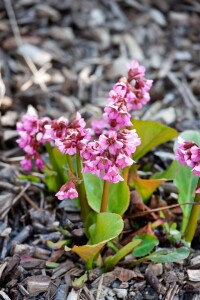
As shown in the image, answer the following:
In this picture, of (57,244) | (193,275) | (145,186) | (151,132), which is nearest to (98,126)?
(151,132)

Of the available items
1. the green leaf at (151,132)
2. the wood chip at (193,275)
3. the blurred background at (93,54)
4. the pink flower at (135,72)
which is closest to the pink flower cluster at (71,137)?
the pink flower at (135,72)

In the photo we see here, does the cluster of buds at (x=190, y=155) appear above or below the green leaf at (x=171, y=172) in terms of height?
above

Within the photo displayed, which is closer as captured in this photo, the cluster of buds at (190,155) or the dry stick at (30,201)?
the cluster of buds at (190,155)

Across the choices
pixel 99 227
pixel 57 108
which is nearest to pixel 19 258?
pixel 99 227

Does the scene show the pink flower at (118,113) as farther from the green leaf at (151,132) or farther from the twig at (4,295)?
the twig at (4,295)

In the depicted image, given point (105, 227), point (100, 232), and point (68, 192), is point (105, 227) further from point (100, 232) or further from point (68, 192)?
point (68, 192)

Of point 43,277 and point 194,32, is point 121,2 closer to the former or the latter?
point 194,32

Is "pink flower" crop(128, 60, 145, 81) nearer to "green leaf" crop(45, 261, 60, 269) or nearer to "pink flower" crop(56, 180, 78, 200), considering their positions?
"pink flower" crop(56, 180, 78, 200)

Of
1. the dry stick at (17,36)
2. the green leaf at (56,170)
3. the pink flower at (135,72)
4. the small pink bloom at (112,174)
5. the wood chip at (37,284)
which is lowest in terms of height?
the wood chip at (37,284)
